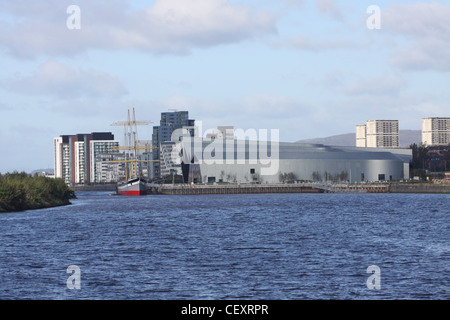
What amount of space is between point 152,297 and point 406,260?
16910mm

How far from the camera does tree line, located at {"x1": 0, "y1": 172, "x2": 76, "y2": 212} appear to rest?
95875 mm

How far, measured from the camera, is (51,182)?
442 ft

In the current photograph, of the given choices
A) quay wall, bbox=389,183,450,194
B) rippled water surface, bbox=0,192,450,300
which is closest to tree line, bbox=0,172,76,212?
rippled water surface, bbox=0,192,450,300

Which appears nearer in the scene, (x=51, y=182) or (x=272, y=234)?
(x=272, y=234)

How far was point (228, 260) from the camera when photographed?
41.2 meters

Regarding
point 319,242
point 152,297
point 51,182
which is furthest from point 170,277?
point 51,182

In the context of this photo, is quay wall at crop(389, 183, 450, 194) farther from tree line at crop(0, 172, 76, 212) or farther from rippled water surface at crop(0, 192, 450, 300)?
rippled water surface at crop(0, 192, 450, 300)

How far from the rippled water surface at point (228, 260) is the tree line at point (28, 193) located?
27.5m

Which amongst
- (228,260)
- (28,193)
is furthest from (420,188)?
(228,260)

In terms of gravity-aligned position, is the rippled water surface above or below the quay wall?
below

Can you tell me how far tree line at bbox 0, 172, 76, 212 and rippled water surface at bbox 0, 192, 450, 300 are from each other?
2752 centimetres

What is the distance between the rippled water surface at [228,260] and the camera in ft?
101

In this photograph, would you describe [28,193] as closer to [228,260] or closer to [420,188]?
[228,260]
